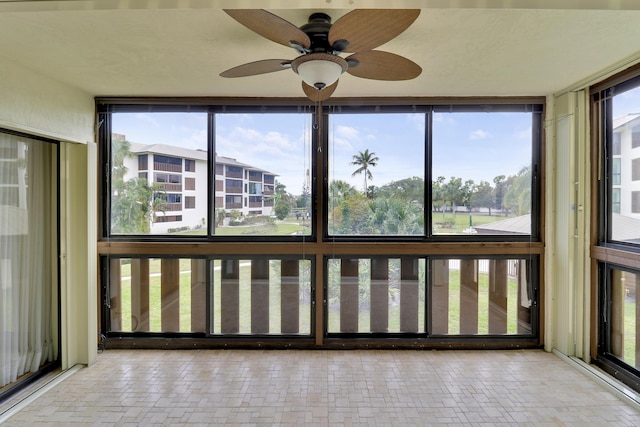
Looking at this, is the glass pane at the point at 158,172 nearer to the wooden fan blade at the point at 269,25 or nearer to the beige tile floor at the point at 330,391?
the beige tile floor at the point at 330,391

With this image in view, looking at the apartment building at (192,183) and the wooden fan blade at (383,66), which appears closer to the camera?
the wooden fan blade at (383,66)

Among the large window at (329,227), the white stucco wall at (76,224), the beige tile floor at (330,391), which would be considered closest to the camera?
the beige tile floor at (330,391)

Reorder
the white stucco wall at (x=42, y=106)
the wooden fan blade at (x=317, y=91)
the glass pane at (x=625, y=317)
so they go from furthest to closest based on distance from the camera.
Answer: the glass pane at (x=625, y=317), the white stucco wall at (x=42, y=106), the wooden fan blade at (x=317, y=91)

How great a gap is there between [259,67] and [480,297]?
2.86m

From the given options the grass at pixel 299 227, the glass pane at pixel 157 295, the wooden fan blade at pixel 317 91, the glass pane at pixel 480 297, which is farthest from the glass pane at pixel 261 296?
the wooden fan blade at pixel 317 91

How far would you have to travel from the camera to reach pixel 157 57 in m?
2.25

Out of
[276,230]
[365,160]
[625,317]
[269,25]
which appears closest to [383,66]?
[269,25]

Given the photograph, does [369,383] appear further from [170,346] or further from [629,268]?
[629,268]

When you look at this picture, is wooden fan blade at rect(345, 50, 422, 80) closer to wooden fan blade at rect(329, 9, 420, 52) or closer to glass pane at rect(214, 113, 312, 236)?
wooden fan blade at rect(329, 9, 420, 52)

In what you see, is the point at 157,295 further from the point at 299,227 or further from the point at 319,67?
the point at 319,67

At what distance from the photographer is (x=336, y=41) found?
151 cm

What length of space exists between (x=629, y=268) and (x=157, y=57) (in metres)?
3.79

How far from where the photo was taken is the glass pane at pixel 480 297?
3.18 meters

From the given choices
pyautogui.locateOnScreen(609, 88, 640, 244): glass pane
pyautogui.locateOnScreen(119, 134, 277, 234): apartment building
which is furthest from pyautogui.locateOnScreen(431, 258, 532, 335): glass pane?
pyautogui.locateOnScreen(119, 134, 277, 234): apartment building
